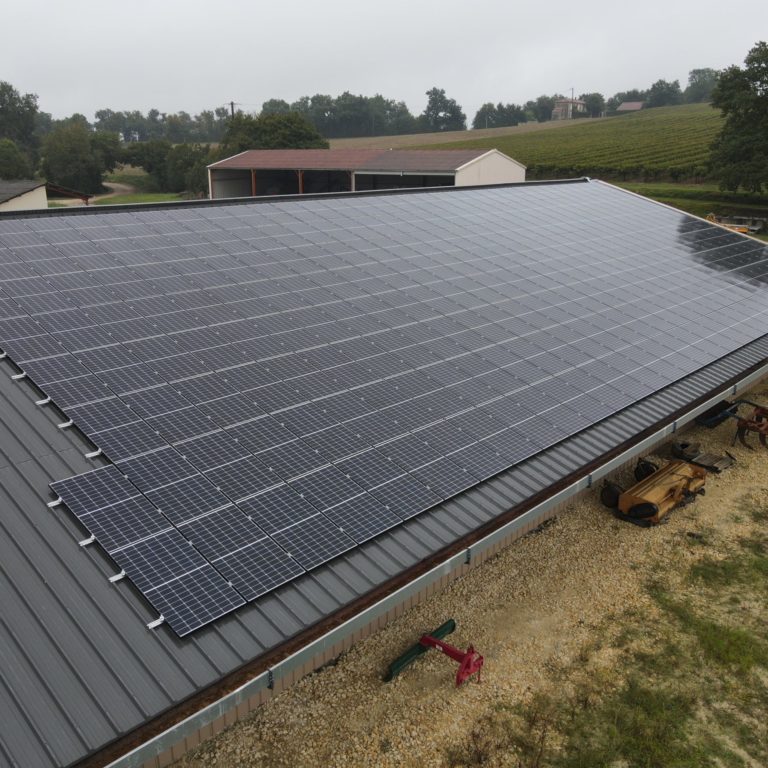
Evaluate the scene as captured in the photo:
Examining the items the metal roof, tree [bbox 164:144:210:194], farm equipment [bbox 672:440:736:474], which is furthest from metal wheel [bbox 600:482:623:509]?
tree [bbox 164:144:210:194]

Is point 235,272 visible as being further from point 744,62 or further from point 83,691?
point 744,62

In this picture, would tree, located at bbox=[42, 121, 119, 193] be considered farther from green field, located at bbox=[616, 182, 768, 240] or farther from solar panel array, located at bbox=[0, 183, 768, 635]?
solar panel array, located at bbox=[0, 183, 768, 635]

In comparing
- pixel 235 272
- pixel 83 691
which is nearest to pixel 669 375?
pixel 235 272

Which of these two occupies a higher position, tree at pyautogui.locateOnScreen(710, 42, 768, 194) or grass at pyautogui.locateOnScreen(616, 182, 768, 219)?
tree at pyautogui.locateOnScreen(710, 42, 768, 194)

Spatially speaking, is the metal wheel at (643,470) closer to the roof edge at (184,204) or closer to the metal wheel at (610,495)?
the metal wheel at (610,495)

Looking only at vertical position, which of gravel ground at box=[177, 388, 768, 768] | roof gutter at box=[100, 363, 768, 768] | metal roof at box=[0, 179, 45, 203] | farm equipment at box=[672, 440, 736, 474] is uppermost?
metal roof at box=[0, 179, 45, 203]

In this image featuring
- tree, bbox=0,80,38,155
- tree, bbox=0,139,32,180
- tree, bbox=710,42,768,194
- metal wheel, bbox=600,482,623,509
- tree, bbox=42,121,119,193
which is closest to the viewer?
metal wheel, bbox=600,482,623,509

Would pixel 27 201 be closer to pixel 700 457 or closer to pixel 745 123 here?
pixel 700 457
